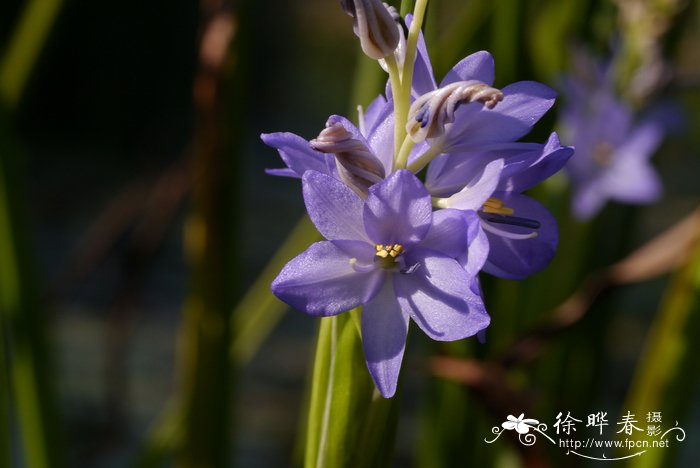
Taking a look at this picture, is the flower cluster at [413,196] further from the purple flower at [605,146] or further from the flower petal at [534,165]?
the purple flower at [605,146]

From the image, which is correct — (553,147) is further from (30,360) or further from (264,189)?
(264,189)

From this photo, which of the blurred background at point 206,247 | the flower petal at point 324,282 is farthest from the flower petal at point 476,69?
the blurred background at point 206,247

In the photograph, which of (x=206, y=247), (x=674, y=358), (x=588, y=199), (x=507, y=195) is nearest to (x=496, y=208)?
(x=507, y=195)

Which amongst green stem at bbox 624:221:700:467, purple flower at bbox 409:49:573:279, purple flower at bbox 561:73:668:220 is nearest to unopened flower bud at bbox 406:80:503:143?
purple flower at bbox 409:49:573:279

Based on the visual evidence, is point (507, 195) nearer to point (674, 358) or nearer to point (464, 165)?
point (464, 165)

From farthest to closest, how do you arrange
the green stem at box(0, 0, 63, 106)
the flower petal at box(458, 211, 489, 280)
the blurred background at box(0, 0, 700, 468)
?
1. the green stem at box(0, 0, 63, 106)
2. the blurred background at box(0, 0, 700, 468)
3. the flower petal at box(458, 211, 489, 280)

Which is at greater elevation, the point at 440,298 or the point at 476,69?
the point at 476,69

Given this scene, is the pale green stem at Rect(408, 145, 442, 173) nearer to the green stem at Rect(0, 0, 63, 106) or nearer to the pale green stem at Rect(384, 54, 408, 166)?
the pale green stem at Rect(384, 54, 408, 166)

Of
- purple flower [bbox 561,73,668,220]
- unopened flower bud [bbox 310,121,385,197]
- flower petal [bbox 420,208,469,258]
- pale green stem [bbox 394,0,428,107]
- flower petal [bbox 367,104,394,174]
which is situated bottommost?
flower petal [bbox 420,208,469,258]
